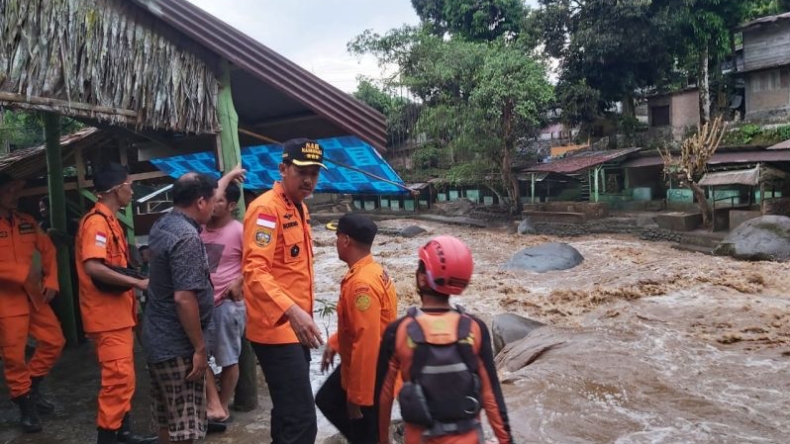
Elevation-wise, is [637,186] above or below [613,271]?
above

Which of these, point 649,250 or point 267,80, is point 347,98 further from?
point 649,250

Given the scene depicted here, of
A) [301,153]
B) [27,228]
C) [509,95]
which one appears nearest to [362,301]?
[301,153]

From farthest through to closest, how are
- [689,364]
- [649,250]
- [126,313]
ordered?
[649,250]
[689,364]
[126,313]

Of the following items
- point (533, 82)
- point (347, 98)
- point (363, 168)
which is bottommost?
point (363, 168)

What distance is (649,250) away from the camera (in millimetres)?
16875

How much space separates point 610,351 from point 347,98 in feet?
14.4

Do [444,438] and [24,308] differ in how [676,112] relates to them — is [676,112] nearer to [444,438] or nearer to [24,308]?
[24,308]

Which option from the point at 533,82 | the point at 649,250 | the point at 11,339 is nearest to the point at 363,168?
the point at 11,339

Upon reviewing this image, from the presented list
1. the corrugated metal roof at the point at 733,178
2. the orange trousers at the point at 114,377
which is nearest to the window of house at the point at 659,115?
the corrugated metal roof at the point at 733,178

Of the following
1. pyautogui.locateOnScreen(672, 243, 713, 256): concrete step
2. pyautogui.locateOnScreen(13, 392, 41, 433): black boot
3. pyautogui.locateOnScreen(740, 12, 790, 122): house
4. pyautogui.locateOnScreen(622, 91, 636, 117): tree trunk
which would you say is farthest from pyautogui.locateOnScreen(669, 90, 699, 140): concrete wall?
pyautogui.locateOnScreen(13, 392, 41, 433): black boot

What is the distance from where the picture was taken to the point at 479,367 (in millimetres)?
2369

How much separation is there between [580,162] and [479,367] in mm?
21730

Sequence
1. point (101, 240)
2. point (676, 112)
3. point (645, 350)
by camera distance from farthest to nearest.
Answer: point (676, 112), point (645, 350), point (101, 240)

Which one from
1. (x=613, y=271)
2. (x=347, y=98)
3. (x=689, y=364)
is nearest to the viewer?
(x=347, y=98)
